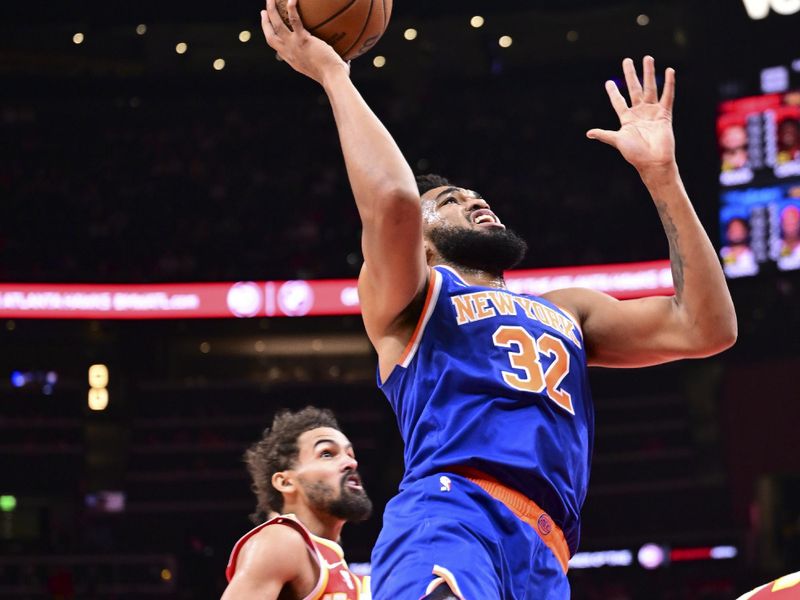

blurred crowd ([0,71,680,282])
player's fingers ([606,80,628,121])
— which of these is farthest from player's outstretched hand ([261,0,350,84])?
blurred crowd ([0,71,680,282])

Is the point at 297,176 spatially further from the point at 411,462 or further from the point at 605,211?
the point at 411,462

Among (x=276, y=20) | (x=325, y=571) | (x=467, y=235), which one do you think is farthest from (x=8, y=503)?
(x=276, y=20)

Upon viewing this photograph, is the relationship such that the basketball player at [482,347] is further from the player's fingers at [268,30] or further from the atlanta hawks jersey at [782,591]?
the atlanta hawks jersey at [782,591]

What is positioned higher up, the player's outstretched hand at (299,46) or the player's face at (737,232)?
the player's outstretched hand at (299,46)

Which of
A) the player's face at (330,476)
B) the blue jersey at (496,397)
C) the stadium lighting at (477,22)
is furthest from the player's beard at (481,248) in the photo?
the stadium lighting at (477,22)

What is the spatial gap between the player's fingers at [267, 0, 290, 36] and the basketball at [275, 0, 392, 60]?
11 mm

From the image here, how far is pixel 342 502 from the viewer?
198 inches

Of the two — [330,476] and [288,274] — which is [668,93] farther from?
[288,274]

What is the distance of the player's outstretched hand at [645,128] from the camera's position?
303 centimetres

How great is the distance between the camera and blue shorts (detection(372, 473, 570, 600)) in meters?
2.48

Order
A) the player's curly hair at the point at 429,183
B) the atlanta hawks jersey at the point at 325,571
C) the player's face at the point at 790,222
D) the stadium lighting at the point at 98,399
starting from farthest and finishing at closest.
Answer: the stadium lighting at the point at 98,399 < the player's face at the point at 790,222 < the atlanta hawks jersey at the point at 325,571 < the player's curly hair at the point at 429,183

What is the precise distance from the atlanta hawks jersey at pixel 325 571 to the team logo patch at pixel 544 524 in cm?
178

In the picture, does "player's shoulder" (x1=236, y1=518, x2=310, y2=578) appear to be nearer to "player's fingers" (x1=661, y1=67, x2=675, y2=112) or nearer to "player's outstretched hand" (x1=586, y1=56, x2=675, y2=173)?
"player's outstretched hand" (x1=586, y1=56, x2=675, y2=173)

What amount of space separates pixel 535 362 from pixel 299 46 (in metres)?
0.98
